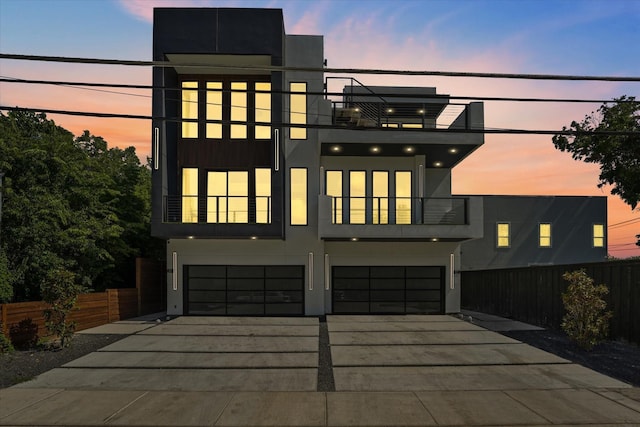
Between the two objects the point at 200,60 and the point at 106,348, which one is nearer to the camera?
the point at 106,348

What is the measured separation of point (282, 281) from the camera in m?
18.9

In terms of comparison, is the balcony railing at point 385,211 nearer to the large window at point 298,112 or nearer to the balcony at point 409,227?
the balcony at point 409,227

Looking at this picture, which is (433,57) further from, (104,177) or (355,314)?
(104,177)

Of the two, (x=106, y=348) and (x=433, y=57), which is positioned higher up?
(x=433, y=57)

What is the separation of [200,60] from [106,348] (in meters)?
12.3

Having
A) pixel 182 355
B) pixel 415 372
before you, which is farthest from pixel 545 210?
pixel 182 355

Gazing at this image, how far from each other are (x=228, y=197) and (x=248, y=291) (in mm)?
4551

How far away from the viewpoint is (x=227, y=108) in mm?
18906

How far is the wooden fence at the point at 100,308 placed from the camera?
11.6 metres

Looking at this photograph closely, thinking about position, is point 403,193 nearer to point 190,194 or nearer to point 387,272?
point 387,272

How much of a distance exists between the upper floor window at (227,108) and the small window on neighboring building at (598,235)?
2650 cm

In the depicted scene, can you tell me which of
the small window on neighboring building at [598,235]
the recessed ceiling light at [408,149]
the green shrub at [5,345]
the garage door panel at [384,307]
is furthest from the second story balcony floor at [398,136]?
the small window on neighboring building at [598,235]

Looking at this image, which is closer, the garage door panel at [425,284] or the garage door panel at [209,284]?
the garage door panel at [209,284]

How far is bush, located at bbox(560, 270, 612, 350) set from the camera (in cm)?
1148
